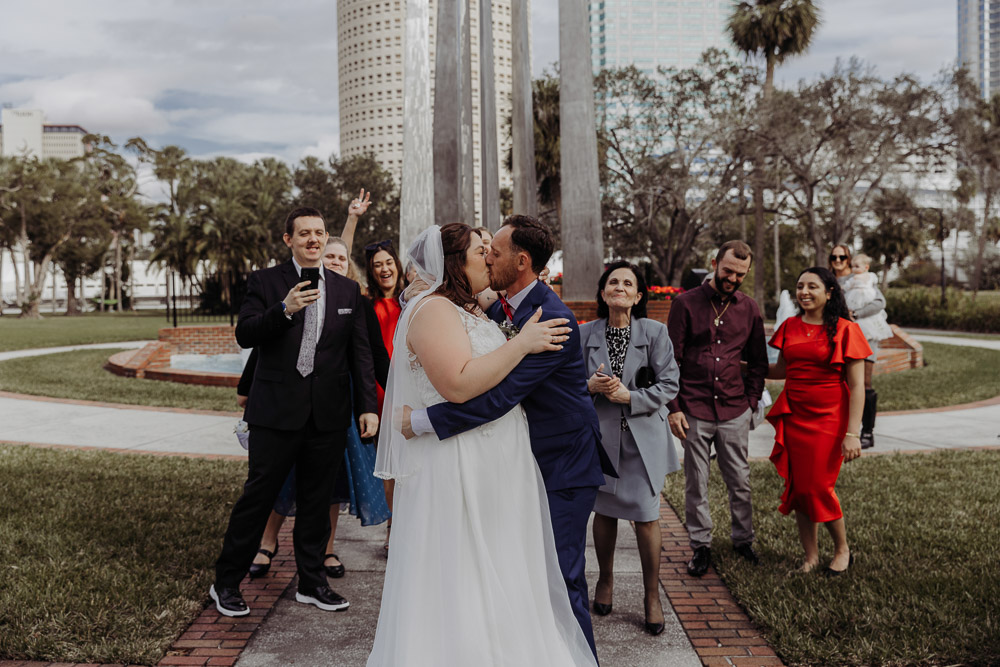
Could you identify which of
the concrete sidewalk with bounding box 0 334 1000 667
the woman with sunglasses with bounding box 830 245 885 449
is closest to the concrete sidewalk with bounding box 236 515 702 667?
the concrete sidewalk with bounding box 0 334 1000 667

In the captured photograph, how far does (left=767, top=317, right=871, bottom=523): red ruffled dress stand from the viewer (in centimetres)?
472

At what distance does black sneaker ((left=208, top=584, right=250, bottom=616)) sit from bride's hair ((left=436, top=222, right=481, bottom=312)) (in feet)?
7.85

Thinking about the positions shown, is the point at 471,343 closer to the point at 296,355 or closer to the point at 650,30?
the point at 296,355

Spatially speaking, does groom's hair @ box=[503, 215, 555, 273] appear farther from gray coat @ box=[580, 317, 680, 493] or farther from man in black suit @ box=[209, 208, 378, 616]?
man in black suit @ box=[209, 208, 378, 616]

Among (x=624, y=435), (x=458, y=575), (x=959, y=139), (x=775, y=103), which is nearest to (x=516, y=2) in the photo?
(x=775, y=103)

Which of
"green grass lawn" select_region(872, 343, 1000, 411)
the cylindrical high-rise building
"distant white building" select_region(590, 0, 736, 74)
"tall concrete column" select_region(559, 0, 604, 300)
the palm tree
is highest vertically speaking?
"distant white building" select_region(590, 0, 736, 74)

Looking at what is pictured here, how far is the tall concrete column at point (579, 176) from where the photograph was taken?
41.5 feet

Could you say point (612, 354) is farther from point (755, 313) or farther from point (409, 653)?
point (409, 653)

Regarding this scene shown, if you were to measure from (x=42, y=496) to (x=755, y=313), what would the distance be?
18.8ft

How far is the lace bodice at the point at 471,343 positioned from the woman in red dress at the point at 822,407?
2536 millimetres

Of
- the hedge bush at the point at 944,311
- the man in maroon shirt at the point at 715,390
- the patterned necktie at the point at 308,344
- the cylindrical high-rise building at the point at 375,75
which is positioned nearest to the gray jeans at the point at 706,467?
the man in maroon shirt at the point at 715,390

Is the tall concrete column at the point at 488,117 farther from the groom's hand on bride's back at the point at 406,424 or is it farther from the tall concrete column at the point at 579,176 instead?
the groom's hand on bride's back at the point at 406,424

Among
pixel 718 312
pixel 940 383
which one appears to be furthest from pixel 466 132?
pixel 718 312

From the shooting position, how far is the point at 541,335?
273 cm
